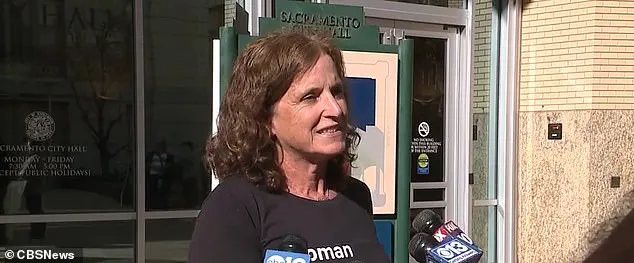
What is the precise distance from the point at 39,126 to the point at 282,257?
465 cm

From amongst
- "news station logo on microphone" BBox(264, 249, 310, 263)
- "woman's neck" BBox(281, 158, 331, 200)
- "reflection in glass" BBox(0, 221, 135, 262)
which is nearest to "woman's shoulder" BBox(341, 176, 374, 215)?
"woman's neck" BBox(281, 158, 331, 200)

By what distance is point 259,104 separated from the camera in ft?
6.63

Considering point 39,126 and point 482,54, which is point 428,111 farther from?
point 39,126

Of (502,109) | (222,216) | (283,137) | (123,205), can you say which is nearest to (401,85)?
(283,137)

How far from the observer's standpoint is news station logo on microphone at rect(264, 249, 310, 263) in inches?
71.7

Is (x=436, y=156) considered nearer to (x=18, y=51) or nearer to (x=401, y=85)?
(x=401, y=85)

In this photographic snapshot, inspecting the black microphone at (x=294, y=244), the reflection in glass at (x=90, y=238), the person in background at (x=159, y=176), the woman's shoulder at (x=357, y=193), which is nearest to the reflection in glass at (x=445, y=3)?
the person in background at (x=159, y=176)

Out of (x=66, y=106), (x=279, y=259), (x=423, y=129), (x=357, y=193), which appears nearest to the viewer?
(x=279, y=259)

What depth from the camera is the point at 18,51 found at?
19.8 ft

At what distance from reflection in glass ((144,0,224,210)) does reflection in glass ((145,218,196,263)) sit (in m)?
0.13

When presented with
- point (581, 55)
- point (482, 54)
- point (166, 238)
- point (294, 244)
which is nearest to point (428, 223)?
point (294, 244)

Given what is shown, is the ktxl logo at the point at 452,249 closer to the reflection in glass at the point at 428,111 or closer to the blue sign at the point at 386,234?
the blue sign at the point at 386,234

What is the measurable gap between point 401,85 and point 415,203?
2851 mm

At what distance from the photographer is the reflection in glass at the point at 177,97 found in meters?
6.44
